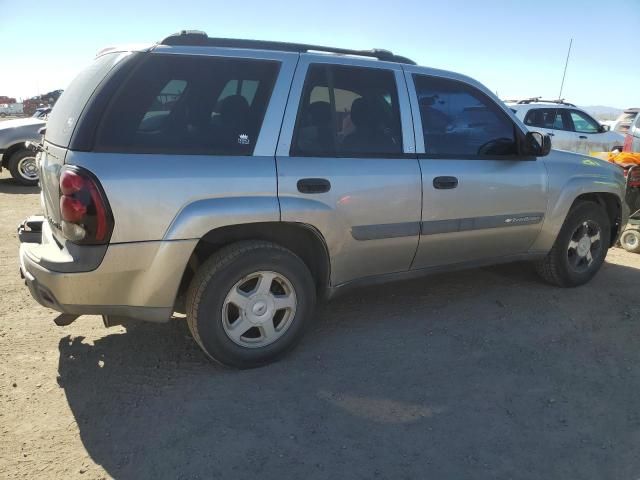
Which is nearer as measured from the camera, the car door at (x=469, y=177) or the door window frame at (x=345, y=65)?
the door window frame at (x=345, y=65)

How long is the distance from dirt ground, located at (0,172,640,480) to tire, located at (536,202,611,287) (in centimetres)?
52

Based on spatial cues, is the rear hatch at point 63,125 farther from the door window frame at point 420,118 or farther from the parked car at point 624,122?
the parked car at point 624,122

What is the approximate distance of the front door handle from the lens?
3534 mm

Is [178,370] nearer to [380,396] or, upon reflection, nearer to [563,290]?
[380,396]

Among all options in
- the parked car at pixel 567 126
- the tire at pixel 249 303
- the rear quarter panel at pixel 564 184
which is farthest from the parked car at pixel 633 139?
the tire at pixel 249 303

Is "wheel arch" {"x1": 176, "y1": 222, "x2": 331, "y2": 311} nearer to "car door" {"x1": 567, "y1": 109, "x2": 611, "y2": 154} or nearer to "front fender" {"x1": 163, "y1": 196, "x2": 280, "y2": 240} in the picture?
"front fender" {"x1": 163, "y1": 196, "x2": 280, "y2": 240}

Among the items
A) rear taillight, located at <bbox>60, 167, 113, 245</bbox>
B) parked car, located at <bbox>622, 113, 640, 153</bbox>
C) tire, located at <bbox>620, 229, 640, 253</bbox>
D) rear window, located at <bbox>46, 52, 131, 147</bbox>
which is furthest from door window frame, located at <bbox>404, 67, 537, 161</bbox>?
parked car, located at <bbox>622, 113, 640, 153</bbox>

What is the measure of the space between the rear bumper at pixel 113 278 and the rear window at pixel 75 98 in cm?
61

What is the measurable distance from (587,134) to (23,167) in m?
11.6

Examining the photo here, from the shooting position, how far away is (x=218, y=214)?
9.08ft

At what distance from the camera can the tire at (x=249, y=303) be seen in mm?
2912

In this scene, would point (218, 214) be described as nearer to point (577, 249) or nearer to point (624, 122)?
point (577, 249)

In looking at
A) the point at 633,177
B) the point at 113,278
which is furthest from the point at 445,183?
the point at 633,177

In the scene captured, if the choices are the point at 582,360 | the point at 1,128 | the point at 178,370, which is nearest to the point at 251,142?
the point at 178,370
